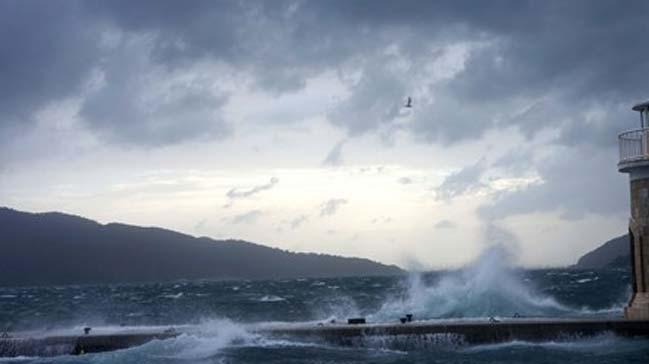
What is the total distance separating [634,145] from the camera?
24.7 m

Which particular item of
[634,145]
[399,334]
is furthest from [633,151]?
[399,334]

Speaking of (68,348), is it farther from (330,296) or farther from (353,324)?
(330,296)

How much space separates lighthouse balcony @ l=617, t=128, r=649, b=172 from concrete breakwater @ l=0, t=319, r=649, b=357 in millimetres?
4133

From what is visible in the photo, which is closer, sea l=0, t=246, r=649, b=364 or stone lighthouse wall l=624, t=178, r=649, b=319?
sea l=0, t=246, r=649, b=364

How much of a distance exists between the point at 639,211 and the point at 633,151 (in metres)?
1.62

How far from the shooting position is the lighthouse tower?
952 inches

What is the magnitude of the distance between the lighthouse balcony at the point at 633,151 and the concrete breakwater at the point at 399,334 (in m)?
4.13

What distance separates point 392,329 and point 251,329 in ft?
13.9

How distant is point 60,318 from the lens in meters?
53.0

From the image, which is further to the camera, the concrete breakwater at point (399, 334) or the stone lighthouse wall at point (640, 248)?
the stone lighthouse wall at point (640, 248)

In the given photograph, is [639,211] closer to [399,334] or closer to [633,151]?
[633,151]

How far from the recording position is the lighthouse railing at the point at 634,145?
79.6 ft

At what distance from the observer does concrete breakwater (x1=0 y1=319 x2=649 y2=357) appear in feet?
76.9

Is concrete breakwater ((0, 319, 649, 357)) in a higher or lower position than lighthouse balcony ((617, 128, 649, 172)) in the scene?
lower
